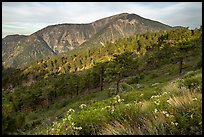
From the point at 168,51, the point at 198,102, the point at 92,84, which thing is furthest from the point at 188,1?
the point at 92,84

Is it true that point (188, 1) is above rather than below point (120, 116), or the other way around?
above

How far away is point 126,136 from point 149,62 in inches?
2819

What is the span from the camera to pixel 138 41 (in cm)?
11381

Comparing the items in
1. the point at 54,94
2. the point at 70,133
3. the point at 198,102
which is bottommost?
the point at 54,94

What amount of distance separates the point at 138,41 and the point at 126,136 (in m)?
112

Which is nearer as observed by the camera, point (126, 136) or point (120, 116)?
point (126, 136)

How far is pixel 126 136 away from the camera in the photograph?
3.76 meters

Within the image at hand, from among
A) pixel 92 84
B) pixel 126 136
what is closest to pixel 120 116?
pixel 126 136

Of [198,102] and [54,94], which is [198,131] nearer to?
[198,102]

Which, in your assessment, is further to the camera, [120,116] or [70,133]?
[120,116]

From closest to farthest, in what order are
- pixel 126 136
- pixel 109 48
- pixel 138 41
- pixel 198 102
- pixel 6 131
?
pixel 6 131
pixel 126 136
pixel 198 102
pixel 138 41
pixel 109 48

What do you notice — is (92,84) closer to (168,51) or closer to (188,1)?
(168,51)

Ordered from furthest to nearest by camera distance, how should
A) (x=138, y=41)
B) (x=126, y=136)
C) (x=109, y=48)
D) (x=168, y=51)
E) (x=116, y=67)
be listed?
1. (x=109, y=48)
2. (x=138, y=41)
3. (x=168, y=51)
4. (x=116, y=67)
5. (x=126, y=136)

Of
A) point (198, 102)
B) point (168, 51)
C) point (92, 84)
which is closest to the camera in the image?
point (198, 102)
